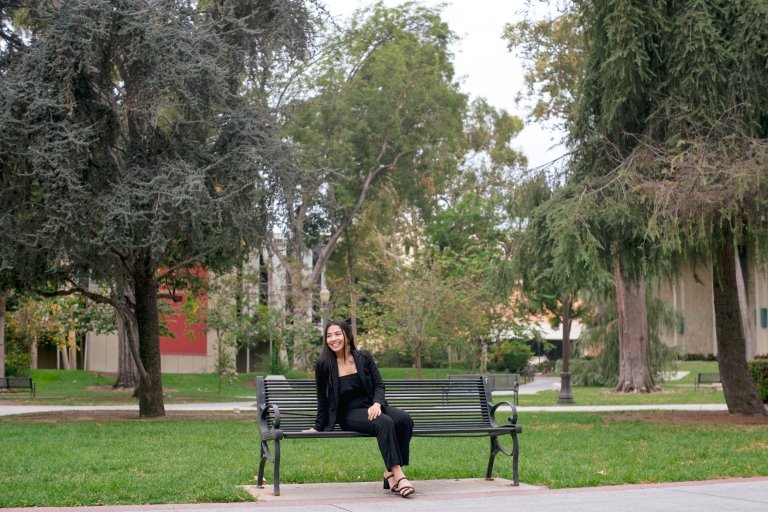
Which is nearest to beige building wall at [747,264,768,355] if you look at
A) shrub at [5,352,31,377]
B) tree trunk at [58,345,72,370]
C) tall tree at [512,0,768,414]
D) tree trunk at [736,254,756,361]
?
tree trunk at [736,254,756,361]

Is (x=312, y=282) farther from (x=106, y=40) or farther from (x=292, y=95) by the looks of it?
(x=106, y=40)

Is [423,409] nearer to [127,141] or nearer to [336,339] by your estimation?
[336,339]

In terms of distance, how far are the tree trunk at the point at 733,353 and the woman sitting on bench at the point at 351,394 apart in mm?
11221

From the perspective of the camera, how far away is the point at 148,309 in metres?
21.4

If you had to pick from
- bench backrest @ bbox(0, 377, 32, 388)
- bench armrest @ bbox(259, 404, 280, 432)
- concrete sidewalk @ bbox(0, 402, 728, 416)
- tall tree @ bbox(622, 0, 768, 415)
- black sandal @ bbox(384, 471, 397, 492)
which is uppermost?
tall tree @ bbox(622, 0, 768, 415)

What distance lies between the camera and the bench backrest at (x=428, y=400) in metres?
10.7

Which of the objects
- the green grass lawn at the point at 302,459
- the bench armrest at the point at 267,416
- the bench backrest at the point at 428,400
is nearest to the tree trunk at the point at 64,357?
the green grass lawn at the point at 302,459

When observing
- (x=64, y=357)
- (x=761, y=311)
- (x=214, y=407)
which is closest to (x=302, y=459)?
(x=214, y=407)

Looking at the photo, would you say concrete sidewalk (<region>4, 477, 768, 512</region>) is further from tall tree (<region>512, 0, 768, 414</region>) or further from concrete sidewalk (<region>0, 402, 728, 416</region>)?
concrete sidewalk (<region>0, 402, 728, 416</region>)

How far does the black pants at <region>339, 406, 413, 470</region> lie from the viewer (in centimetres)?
959

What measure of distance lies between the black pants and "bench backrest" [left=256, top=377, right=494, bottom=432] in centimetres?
76

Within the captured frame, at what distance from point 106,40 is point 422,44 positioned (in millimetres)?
29342

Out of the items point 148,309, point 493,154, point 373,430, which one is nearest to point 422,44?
point 493,154

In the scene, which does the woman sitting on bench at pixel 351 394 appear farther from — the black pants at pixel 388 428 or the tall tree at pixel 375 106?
the tall tree at pixel 375 106
